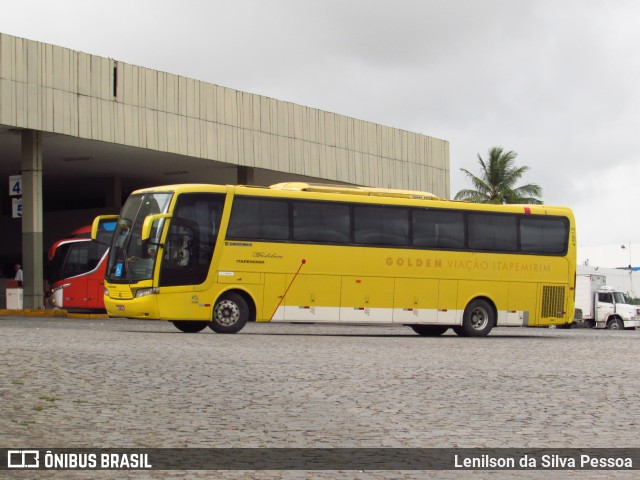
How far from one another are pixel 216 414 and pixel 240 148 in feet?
110

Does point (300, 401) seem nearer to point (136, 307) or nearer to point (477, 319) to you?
point (136, 307)

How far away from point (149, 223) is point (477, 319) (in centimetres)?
898

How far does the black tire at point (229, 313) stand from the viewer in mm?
24172

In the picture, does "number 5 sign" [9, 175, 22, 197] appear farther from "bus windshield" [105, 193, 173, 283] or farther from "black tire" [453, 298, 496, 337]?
"black tire" [453, 298, 496, 337]

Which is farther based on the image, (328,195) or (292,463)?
(328,195)

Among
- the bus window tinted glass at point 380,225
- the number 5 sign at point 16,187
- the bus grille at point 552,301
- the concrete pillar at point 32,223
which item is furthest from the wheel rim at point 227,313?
the number 5 sign at point 16,187

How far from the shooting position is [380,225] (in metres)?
26.6

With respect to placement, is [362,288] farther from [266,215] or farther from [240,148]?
[240,148]

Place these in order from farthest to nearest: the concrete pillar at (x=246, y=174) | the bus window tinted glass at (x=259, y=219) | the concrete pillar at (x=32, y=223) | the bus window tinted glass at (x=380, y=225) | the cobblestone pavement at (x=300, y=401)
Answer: the concrete pillar at (x=246, y=174) < the concrete pillar at (x=32, y=223) < the bus window tinted glass at (x=380, y=225) < the bus window tinted glass at (x=259, y=219) < the cobblestone pavement at (x=300, y=401)

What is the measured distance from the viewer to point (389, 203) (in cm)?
2678

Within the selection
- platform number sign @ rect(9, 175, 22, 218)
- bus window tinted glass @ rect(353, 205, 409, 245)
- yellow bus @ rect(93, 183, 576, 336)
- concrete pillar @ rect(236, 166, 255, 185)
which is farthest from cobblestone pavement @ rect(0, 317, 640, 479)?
concrete pillar @ rect(236, 166, 255, 185)

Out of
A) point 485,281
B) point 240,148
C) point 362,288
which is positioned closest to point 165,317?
point 362,288

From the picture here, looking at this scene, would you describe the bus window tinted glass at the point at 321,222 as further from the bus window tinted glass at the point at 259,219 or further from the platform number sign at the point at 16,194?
the platform number sign at the point at 16,194

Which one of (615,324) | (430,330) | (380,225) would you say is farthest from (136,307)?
→ (615,324)
